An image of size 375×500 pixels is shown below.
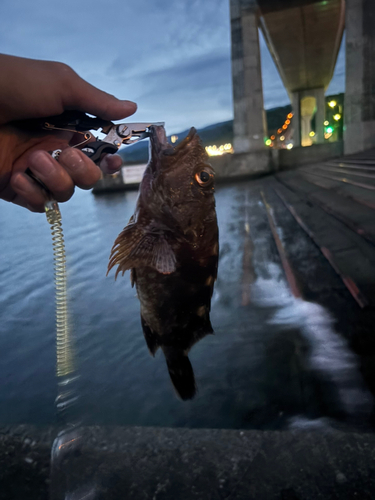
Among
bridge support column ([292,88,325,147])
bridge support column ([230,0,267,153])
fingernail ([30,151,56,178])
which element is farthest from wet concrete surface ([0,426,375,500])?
bridge support column ([292,88,325,147])

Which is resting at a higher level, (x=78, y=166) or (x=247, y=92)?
(x=247, y=92)

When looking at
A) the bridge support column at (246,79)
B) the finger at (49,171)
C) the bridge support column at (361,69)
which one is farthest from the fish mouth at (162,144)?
the bridge support column at (246,79)

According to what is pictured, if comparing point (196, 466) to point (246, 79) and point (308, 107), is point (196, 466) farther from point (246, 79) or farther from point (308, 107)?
point (308, 107)

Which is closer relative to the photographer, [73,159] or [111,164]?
[73,159]

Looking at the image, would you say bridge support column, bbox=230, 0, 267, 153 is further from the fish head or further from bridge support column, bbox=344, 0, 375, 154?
the fish head

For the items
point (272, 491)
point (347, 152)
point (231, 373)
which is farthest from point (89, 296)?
point (347, 152)

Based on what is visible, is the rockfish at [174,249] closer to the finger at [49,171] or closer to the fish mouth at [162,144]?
the fish mouth at [162,144]

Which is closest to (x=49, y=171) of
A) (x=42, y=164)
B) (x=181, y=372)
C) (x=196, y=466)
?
(x=42, y=164)
